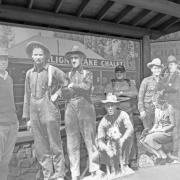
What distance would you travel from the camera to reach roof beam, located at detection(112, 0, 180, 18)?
376 centimetres

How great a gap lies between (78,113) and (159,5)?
2076mm

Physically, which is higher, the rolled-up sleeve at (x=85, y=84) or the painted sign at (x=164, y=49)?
the painted sign at (x=164, y=49)

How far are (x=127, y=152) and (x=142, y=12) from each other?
242 centimetres

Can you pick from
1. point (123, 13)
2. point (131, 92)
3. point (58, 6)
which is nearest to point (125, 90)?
point (131, 92)

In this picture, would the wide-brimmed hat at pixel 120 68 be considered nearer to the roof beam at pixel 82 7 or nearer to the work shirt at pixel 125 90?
the work shirt at pixel 125 90

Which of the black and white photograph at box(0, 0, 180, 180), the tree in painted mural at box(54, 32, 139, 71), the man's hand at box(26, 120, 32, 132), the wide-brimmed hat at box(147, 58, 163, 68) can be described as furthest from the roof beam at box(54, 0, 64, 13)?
the wide-brimmed hat at box(147, 58, 163, 68)

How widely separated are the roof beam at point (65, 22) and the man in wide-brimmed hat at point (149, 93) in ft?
1.95

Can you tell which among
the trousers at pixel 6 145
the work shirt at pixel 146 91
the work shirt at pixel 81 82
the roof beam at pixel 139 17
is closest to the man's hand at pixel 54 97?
the work shirt at pixel 81 82

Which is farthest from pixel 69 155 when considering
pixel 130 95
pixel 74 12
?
pixel 74 12

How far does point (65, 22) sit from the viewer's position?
4.02 metres

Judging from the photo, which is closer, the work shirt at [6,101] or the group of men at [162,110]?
the work shirt at [6,101]

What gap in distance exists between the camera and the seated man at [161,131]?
514cm

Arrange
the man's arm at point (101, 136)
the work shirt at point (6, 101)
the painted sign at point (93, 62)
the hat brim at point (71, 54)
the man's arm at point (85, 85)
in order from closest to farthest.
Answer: the work shirt at point (6, 101) → the painted sign at point (93, 62) → the hat brim at point (71, 54) → the man's arm at point (85, 85) → the man's arm at point (101, 136)

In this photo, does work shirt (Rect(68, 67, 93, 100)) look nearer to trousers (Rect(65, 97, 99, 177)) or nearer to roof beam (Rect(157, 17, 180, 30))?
trousers (Rect(65, 97, 99, 177))
